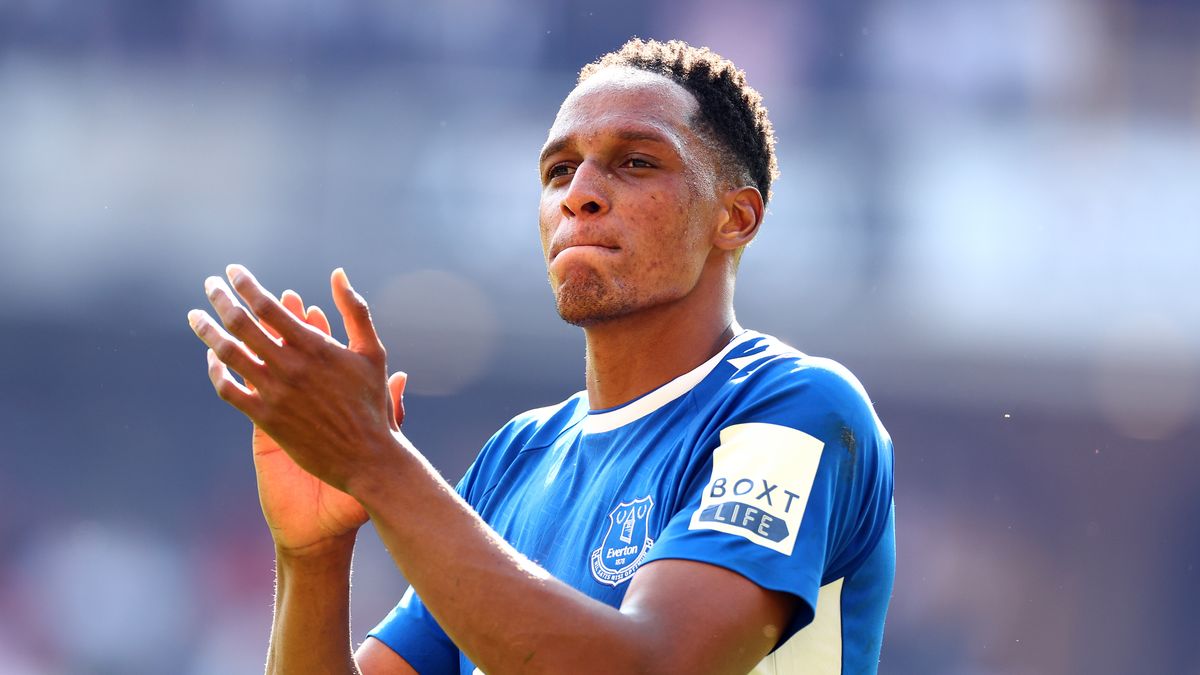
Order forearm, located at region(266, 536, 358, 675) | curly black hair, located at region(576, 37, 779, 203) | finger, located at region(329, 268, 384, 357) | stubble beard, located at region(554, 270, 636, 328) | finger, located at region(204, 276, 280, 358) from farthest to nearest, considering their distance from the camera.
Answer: curly black hair, located at region(576, 37, 779, 203), stubble beard, located at region(554, 270, 636, 328), forearm, located at region(266, 536, 358, 675), finger, located at region(329, 268, 384, 357), finger, located at region(204, 276, 280, 358)

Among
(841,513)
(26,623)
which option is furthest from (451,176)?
(841,513)

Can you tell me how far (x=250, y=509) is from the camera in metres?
11.5

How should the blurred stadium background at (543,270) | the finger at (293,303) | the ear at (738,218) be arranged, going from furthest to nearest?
the blurred stadium background at (543,270) < the ear at (738,218) < the finger at (293,303)

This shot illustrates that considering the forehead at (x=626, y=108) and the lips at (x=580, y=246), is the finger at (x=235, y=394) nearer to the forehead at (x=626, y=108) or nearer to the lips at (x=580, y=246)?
the lips at (x=580, y=246)

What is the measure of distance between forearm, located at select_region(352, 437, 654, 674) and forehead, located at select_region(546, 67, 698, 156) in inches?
46.2

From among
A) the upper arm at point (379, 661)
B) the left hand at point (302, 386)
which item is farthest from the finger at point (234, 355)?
the upper arm at point (379, 661)

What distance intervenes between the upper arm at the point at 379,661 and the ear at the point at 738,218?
45.4 inches

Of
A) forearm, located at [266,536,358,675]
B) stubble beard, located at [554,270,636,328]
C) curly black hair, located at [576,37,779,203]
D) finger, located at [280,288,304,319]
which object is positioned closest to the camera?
finger, located at [280,288,304,319]

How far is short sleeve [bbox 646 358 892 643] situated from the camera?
89.3 inches

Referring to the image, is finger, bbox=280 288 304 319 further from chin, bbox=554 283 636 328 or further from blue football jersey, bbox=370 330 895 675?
blue football jersey, bbox=370 330 895 675

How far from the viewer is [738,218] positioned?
3.21m

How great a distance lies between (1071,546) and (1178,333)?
85.8 inches

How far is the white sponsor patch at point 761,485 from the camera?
2.29 metres

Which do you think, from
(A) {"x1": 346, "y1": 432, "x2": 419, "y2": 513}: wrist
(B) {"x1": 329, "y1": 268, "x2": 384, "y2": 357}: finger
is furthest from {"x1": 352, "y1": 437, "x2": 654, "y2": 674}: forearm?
(B) {"x1": 329, "y1": 268, "x2": 384, "y2": 357}: finger
